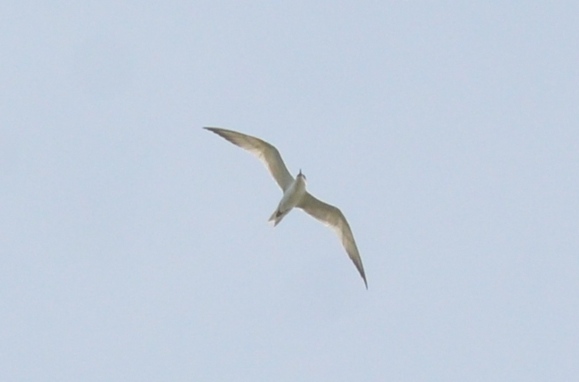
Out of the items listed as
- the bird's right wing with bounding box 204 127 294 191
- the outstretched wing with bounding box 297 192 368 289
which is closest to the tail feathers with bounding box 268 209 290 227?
the bird's right wing with bounding box 204 127 294 191

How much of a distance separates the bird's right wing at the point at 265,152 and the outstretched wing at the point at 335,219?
2.69ft

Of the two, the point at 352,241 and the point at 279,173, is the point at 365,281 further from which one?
the point at 279,173

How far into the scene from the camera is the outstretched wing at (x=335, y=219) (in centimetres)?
4434

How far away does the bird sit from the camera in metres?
42.9

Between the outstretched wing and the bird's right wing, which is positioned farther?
the outstretched wing

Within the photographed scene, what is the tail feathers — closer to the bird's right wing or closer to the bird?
the bird

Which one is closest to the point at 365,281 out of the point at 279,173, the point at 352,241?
the point at 352,241

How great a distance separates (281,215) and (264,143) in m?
2.01

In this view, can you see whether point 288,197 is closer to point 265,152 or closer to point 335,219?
point 265,152

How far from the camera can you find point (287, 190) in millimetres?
43125

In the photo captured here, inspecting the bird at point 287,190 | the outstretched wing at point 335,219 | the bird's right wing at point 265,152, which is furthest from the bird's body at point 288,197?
the outstretched wing at point 335,219

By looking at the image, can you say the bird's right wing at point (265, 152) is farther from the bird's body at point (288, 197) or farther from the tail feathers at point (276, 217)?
the tail feathers at point (276, 217)

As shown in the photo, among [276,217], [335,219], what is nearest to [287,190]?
[276,217]

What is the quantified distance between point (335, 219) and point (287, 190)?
2268 mm
